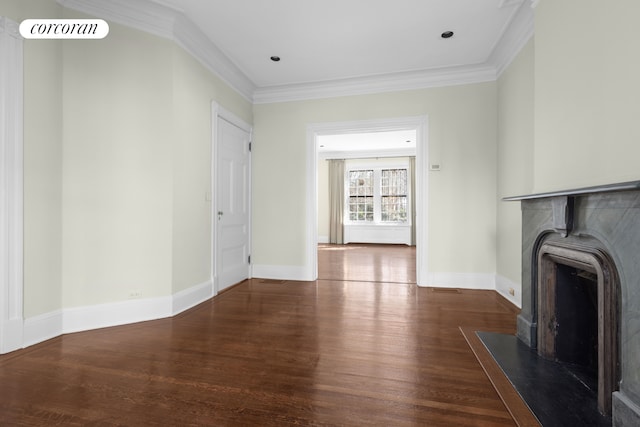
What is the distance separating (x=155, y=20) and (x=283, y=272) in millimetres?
3286

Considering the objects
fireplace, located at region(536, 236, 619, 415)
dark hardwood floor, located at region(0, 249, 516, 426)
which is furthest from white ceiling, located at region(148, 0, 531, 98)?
dark hardwood floor, located at region(0, 249, 516, 426)

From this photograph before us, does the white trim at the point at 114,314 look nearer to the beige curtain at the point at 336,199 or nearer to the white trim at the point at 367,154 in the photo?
the beige curtain at the point at 336,199

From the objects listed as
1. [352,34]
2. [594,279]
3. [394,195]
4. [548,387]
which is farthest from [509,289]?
[394,195]

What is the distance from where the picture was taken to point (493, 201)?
371 centimetres

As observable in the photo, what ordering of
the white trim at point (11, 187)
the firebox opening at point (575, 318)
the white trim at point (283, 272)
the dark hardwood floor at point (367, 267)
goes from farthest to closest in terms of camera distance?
the dark hardwood floor at point (367, 267), the white trim at point (283, 272), the white trim at point (11, 187), the firebox opening at point (575, 318)

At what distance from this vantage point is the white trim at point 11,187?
201 cm

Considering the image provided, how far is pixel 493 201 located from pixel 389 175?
540 cm

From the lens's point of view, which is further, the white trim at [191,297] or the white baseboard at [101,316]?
the white trim at [191,297]

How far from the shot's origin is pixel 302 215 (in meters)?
4.29

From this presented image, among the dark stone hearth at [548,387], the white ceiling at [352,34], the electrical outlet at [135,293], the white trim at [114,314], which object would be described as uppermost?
the white ceiling at [352,34]

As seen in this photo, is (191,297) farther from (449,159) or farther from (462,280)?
(449,159)

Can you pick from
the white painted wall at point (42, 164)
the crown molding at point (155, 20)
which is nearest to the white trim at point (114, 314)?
the white painted wall at point (42, 164)

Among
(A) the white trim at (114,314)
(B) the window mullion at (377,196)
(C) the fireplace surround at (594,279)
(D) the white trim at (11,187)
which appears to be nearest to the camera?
(C) the fireplace surround at (594,279)

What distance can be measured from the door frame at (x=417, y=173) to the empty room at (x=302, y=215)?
3 cm
